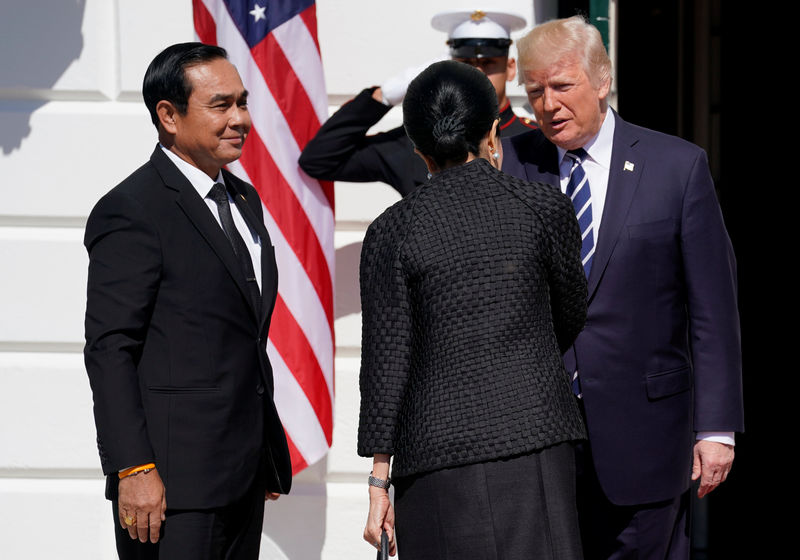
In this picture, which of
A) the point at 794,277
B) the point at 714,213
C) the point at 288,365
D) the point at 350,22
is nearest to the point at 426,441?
the point at 714,213

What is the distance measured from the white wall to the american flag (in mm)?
416

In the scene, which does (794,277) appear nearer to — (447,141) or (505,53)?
(505,53)

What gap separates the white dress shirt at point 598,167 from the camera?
2883mm

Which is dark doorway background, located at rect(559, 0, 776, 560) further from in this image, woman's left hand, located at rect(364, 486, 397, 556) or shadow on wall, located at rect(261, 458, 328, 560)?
woman's left hand, located at rect(364, 486, 397, 556)

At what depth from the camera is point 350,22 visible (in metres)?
4.25

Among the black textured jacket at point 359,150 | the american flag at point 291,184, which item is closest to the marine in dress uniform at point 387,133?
the black textured jacket at point 359,150

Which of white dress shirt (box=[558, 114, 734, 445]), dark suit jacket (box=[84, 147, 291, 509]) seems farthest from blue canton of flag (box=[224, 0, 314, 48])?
white dress shirt (box=[558, 114, 734, 445])

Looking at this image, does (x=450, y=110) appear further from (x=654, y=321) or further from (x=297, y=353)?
(x=297, y=353)

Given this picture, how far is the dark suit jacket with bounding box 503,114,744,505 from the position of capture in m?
2.80

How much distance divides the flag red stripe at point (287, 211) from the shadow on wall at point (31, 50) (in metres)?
0.99

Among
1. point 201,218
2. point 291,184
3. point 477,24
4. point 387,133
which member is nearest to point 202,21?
point 291,184

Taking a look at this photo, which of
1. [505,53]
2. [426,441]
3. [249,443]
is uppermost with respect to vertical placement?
[505,53]

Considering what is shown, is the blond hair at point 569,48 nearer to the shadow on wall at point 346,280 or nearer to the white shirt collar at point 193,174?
the white shirt collar at point 193,174

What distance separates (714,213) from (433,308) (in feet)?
3.09
